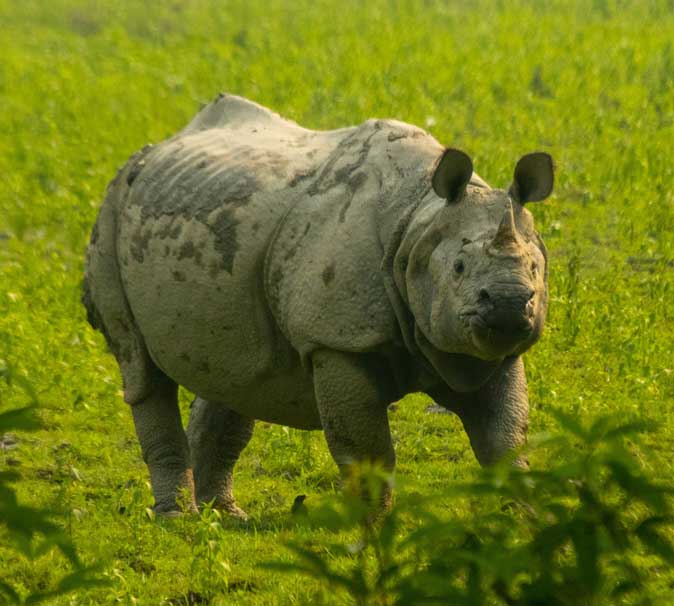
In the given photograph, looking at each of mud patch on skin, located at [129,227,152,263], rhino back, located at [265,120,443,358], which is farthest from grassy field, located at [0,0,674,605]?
mud patch on skin, located at [129,227,152,263]

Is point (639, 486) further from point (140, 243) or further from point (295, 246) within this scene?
point (140, 243)

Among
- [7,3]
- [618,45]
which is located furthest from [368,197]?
[7,3]

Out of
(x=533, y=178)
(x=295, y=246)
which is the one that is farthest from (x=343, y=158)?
(x=533, y=178)

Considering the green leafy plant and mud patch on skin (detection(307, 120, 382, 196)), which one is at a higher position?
mud patch on skin (detection(307, 120, 382, 196))

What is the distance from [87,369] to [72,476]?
199 centimetres

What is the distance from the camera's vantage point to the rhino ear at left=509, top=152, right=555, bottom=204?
6191mm

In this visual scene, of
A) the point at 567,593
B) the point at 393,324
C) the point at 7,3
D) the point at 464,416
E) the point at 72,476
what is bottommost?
the point at 7,3

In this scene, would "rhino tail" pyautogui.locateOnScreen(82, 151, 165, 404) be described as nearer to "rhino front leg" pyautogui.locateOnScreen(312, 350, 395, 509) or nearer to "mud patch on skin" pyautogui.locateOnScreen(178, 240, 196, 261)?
"mud patch on skin" pyautogui.locateOnScreen(178, 240, 196, 261)

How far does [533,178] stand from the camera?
20.5ft

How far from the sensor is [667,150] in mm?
13602

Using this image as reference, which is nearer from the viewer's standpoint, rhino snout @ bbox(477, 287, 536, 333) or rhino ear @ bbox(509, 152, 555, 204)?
rhino snout @ bbox(477, 287, 536, 333)

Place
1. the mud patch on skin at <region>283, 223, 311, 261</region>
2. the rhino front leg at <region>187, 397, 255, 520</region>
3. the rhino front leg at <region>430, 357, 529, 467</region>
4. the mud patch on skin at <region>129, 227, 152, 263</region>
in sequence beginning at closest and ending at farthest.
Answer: the rhino front leg at <region>430, 357, 529, 467</region> → the mud patch on skin at <region>283, 223, 311, 261</region> → the mud patch on skin at <region>129, 227, 152, 263</region> → the rhino front leg at <region>187, 397, 255, 520</region>

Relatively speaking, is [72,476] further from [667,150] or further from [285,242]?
[667,150]

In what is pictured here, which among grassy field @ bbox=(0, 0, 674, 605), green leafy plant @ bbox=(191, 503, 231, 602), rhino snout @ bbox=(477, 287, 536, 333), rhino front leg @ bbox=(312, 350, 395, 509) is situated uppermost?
rhino snout @ bbox=(477, 287, 536, 333)
